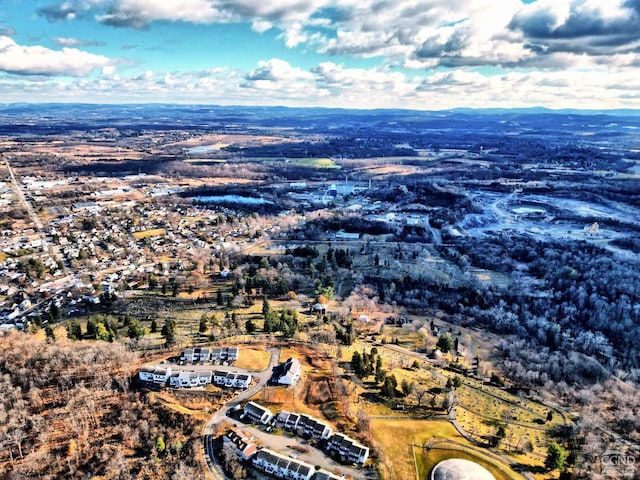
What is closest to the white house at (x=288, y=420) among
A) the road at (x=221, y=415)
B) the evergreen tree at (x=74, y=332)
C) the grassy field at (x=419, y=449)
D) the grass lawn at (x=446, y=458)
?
the road at (x=221, y=415)

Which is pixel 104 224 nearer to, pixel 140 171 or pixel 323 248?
pixel 323 248

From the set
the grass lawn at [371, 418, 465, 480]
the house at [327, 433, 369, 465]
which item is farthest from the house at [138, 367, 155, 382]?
the grass lawn at [371, 418, 465, 480]

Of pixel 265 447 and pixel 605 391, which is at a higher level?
pixel 265 447

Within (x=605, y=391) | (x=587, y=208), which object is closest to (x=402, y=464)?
(x=605, y=391)

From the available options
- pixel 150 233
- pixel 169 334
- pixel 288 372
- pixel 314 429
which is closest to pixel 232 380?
pixel 288 372

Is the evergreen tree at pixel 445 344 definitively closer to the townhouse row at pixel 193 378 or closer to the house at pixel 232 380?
the townhouse row at pixel 193 378
